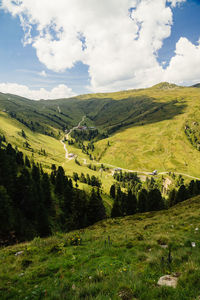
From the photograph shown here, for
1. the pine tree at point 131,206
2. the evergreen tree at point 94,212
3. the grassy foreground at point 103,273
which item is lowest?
the pine tree at point 131,206

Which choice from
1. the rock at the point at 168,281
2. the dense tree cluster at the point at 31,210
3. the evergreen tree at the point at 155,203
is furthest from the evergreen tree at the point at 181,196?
the rock at the point at 168,281

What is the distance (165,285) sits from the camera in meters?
5.92

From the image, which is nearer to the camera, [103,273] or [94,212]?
[103,273]

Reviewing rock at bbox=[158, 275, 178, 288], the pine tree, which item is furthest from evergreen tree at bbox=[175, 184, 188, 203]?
rock at bbox=[158, 275, 178, 288]

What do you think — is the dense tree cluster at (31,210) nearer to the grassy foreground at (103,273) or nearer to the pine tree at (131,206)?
the pine tree at (131,206)

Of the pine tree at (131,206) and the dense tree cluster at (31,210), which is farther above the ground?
the dense tree cluster at (31,210)

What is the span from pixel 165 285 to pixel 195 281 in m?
1.29

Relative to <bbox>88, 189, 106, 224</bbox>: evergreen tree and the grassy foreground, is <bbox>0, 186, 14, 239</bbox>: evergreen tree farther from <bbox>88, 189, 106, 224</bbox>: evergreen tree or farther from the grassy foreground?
the grassy foreground

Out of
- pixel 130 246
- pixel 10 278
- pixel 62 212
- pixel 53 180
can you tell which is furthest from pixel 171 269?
pixel 53 180

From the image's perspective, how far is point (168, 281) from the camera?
6438 millimetres

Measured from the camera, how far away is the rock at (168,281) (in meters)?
6.14

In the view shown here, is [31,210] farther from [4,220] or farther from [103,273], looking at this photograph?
[103,273]

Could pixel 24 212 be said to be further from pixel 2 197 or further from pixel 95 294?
pixel 95 294

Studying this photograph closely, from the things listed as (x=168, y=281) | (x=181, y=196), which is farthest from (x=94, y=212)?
(x=168, y=281)
